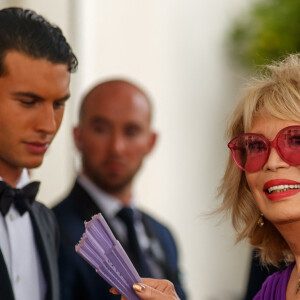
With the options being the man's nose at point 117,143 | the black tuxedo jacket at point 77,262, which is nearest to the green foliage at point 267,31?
the man's nose at point 117,143

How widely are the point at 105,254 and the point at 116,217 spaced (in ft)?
5.25

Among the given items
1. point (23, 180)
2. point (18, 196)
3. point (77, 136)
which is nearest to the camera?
point (18, 196)

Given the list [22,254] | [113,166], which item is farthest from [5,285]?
[113,166]

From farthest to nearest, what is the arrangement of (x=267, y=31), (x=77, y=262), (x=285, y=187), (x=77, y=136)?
1. (x=267, y=31)
2. (x=77, y=136)
3. (x=77, y=262)
4. (x=285, y=187)

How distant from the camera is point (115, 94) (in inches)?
147

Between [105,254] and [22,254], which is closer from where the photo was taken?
[105,254]

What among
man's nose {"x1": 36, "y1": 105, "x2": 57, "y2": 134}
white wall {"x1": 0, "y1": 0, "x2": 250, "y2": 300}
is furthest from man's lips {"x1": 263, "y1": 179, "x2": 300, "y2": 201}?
white wall {"x1": 0, "y1": 0, "x2": 250, "y2": 300}

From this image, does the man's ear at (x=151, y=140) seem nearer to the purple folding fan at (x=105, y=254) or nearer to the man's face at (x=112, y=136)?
the man's face at (x=112, y=136)

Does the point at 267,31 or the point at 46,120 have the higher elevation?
the point at 267,31

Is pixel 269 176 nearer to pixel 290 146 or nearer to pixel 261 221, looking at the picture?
pixel 290 146

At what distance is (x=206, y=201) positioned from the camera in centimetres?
670

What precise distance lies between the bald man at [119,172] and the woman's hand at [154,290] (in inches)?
47.0

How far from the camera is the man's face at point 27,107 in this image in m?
2.04

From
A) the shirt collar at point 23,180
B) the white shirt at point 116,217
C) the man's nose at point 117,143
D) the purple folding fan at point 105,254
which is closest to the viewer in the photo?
the purple folding fan at point 105,254
